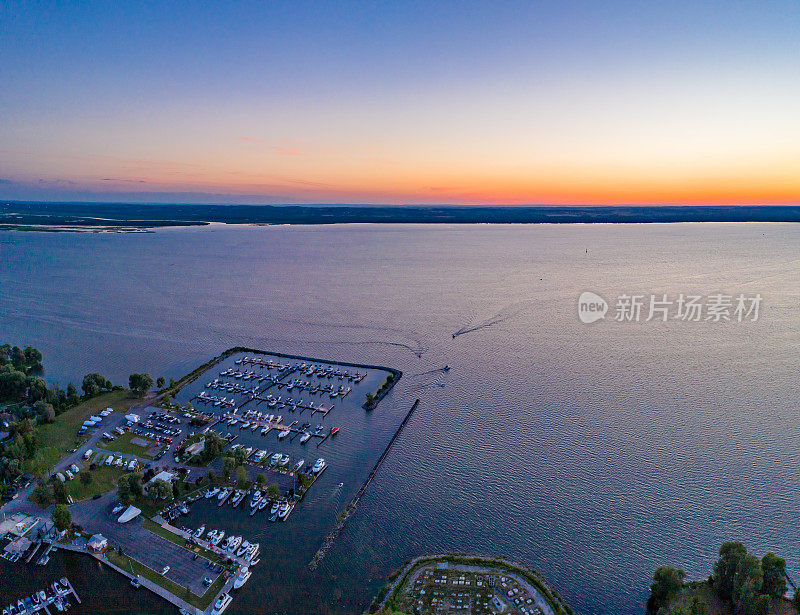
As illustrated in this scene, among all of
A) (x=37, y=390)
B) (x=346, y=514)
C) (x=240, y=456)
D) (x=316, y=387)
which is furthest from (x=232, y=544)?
(x=37, y=390)

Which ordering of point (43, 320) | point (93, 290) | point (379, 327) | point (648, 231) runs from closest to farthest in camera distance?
point (379, 327) < point (43, 320) < point (93, 290) < point (648, 231)

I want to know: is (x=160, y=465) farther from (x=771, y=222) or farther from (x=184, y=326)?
(x=771, y=222)

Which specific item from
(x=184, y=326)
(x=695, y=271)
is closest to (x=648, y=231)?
(x=695, y=271)

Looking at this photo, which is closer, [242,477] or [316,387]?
[242,477]

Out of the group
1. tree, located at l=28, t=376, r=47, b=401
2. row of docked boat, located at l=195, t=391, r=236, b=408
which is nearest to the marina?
row of docked boat, located at l=195, t=391, r=236, b=408

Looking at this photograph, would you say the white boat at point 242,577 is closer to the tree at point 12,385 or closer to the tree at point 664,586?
the tree at point 664,586

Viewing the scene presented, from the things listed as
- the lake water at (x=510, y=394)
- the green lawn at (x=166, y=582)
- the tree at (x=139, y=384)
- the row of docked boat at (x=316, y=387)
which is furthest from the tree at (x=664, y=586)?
the tree at (x=139, y=384)

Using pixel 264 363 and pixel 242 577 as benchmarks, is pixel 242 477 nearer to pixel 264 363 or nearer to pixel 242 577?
pixel 242 577
